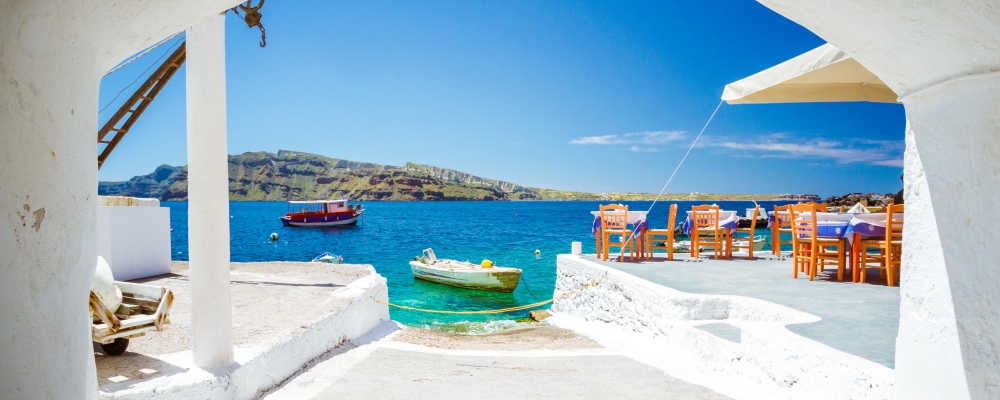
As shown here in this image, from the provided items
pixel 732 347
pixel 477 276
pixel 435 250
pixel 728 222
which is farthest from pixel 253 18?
pixel 435 250

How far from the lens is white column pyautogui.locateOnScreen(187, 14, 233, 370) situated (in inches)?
160

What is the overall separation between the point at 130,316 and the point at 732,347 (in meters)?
A: 5.35

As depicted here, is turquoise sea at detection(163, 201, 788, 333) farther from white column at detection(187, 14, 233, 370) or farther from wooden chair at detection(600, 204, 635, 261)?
white column at detection(187, 14, 233, 370)

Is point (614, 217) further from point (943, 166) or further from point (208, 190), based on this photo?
point (943, 166)

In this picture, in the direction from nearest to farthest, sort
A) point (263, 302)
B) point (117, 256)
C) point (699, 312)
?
1. point (699, 312)
2. point (263, 302)
3. point (117, 256)

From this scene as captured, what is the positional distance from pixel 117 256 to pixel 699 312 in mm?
9343

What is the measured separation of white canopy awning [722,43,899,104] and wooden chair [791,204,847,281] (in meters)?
1.42

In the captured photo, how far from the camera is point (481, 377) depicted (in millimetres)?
5188

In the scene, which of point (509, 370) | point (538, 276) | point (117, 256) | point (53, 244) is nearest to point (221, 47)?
point (53, 244)

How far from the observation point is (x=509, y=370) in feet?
18.2

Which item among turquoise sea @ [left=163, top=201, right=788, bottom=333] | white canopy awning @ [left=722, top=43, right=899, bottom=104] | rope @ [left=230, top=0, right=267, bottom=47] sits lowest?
turquoise sea @ [left=163, top=201, right=788, bottom=333]

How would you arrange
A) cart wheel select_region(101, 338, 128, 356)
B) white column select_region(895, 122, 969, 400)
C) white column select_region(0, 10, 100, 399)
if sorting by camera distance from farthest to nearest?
cart wheel select_region(101, 338, 128, 356) < white column select_region(895, 122, 969, 400) < white column select_region(0, 10, 100, 399)

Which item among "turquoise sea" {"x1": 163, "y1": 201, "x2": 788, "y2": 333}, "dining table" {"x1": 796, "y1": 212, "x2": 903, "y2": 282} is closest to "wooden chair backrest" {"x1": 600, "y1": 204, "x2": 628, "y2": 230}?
"dining table" {"x1": 796, "y1": 212, "x2": 903, "y2": 282}

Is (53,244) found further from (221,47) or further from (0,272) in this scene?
(221,47)
